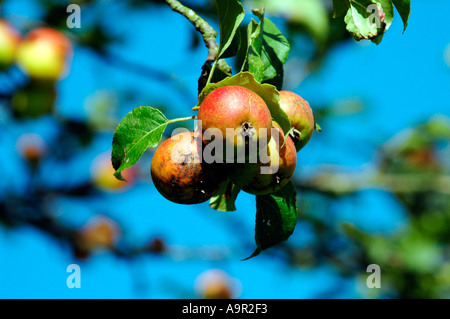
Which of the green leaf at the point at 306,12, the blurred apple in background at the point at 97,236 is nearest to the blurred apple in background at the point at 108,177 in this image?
the blurred apple in background at the point at 97,236

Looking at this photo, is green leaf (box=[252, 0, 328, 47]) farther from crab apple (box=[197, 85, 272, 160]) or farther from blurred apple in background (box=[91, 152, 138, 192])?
blurred apple in background (box=[91, 152, 138, 192])

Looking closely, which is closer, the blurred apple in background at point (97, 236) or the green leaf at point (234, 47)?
the green leaf at point (234, 47)

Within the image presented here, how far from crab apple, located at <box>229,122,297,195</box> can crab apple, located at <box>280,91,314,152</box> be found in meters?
0.06

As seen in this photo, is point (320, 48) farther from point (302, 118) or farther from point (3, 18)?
point (3, 18)

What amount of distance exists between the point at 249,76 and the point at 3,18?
2254 mm

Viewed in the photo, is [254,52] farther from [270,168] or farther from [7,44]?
[7,44]

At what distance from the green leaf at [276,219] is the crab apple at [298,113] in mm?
113

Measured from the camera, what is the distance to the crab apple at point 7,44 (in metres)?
2.67

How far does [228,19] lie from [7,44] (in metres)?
2.05

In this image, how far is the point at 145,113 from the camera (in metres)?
0.96

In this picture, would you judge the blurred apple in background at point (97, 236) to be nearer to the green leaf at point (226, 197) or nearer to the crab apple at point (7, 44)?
the crab apple at point (7, 44)

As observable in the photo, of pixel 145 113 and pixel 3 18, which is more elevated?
pixel 3 18
